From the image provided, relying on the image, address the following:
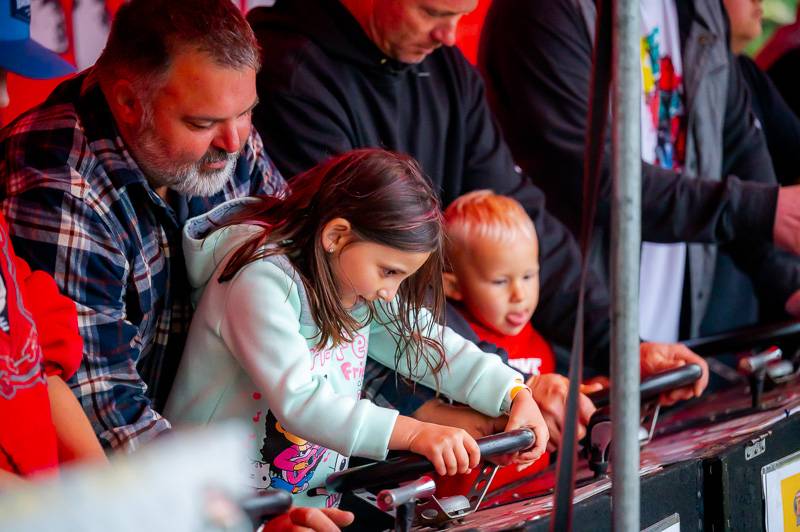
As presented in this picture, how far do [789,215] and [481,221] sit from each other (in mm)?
1068

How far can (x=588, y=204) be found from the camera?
1.25 meters

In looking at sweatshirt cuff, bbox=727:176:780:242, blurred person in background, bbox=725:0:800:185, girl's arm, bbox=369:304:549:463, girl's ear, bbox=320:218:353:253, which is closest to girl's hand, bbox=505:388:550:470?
girl's arm, bbox=369:304:549:463

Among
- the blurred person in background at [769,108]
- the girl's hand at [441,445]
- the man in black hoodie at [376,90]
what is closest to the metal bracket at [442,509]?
the girl's hand at [441,445]

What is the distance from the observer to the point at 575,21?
2.98 metres

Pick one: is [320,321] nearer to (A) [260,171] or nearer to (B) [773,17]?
(A) [260,171]

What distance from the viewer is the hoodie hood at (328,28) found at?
2.37m

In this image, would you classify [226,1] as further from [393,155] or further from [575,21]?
[575,21]

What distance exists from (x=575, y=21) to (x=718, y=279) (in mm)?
1184

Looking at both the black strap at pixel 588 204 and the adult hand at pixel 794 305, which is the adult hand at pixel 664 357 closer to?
the adult hand at pixel 794 305

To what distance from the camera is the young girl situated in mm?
1720

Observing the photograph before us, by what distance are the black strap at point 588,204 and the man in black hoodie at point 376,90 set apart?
2.92 ft

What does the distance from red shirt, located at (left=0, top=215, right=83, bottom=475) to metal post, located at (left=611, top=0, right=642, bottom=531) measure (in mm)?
773

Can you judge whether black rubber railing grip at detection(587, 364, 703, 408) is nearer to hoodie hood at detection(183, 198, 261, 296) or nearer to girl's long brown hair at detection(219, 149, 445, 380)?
girl's long brown hair at detection(219, 149, 445, 380)

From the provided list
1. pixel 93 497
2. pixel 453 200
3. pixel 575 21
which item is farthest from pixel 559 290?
pixel 93 497
